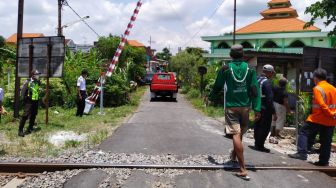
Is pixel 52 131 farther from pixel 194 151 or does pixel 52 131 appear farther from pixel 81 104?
pixel 194 151

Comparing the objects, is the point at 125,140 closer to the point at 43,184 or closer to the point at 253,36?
the point at 43,184

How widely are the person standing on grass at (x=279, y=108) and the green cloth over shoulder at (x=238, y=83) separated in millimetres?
3507

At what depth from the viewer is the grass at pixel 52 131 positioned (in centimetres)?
852

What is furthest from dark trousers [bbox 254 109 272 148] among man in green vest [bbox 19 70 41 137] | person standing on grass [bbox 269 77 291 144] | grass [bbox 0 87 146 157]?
man in green vest [bbox 19 70 41 137]

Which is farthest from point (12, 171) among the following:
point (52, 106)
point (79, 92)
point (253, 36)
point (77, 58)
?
point (253, 36)

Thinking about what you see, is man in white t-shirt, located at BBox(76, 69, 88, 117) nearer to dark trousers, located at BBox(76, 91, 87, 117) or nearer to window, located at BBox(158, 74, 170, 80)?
dark trousers, located at BBox(76, 91, 87, 117)

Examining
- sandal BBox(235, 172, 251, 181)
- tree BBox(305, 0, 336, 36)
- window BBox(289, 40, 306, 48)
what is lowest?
sandal BBox(235, 172, 251, 181)

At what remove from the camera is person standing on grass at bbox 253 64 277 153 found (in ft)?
28.0

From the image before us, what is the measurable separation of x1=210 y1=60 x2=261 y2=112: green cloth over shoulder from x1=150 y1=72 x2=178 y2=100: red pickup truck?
799 inches

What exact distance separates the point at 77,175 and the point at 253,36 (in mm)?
45863

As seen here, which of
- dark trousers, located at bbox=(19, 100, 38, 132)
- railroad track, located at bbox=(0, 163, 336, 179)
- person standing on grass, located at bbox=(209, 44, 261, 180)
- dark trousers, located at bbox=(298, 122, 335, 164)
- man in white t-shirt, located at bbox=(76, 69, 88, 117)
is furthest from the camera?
man in white t-shirt, located at bbox=(76, 69, 88, 117)

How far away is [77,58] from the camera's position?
22.2 m

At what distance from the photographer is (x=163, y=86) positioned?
87.9ft

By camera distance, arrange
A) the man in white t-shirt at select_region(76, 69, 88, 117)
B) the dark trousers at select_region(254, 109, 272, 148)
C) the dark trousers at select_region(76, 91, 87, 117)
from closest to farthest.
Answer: the dark trousers at select_region(254, 109, 272, 148) → the man in white t-shirt at select_region(76, 69, 88, 117) → the dark trousers at select_region(76, 91, 87, 117)
